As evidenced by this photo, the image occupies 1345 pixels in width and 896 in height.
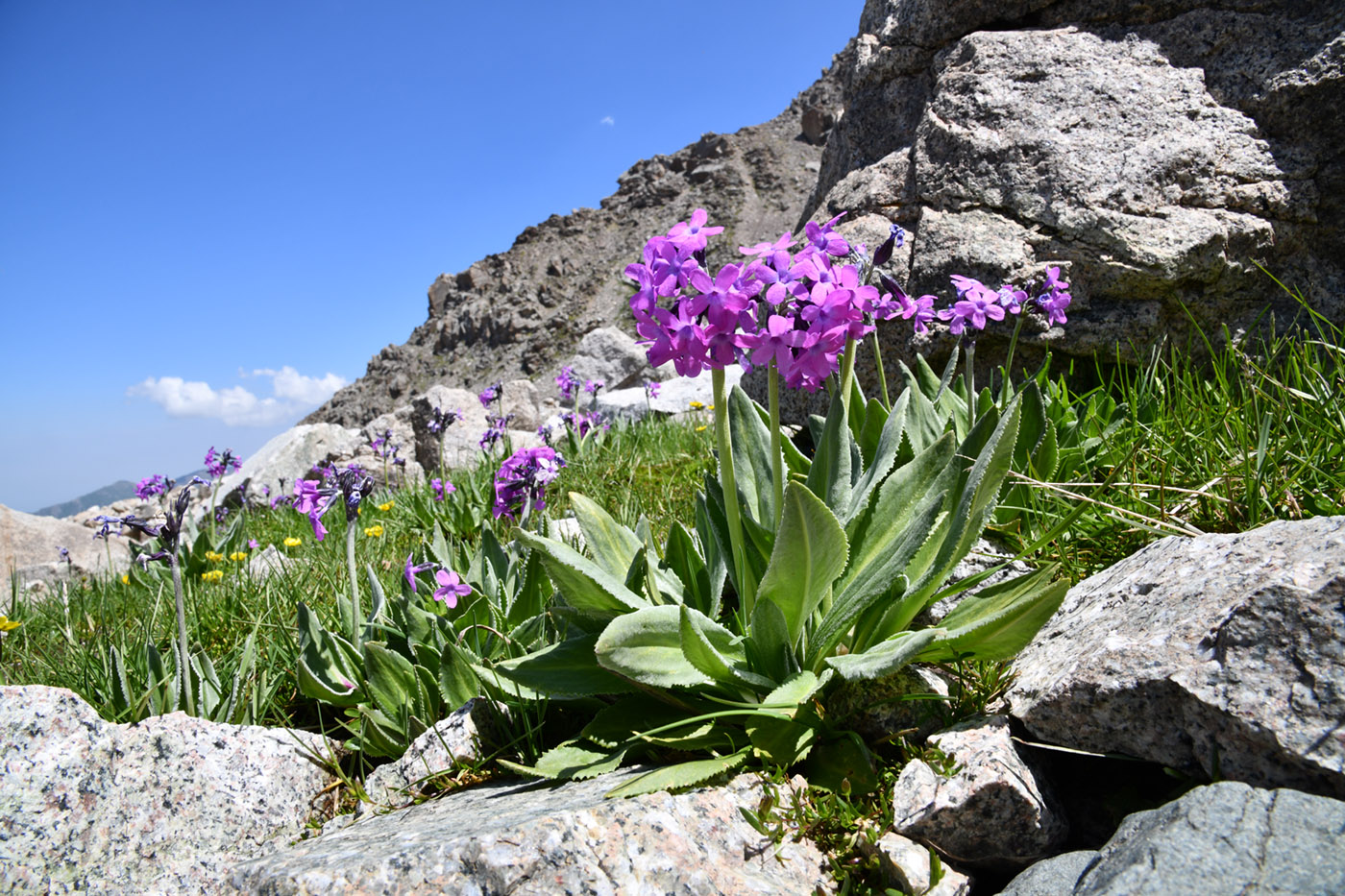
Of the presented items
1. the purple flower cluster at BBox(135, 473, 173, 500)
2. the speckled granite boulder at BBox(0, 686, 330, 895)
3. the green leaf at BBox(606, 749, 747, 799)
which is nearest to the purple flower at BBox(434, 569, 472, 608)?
the speckled granite boulder at BBox(0, 686, 330, 895)

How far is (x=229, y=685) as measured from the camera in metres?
3.09

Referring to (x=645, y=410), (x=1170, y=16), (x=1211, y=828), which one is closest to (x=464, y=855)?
(x=1211, y=828)

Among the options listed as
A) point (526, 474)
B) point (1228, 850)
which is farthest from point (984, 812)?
point (526, 474)

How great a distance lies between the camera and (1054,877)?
1.49 meters

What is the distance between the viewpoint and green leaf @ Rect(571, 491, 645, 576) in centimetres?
261

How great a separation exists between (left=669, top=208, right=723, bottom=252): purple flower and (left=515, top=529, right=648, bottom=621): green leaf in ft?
3.03

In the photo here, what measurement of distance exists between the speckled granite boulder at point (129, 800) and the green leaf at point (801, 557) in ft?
5.90

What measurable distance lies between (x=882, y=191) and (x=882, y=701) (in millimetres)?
3850

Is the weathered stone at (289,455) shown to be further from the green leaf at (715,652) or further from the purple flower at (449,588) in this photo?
the green leaf at (715,652)

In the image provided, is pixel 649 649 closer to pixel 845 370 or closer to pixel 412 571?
pixel 845 370

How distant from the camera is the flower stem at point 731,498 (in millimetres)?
2047

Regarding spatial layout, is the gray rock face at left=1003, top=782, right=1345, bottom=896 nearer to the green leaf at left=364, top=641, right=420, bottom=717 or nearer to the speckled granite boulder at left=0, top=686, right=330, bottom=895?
the green leaf at left=364, top=641, right=420, bottom=717

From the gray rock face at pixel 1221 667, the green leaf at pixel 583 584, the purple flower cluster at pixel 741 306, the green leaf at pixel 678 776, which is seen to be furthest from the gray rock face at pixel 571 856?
the purple flower cluster at pixel 741 306

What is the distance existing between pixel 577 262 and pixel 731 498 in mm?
97534
